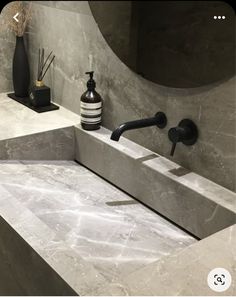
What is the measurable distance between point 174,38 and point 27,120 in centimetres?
69

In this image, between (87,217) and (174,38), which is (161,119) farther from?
(87,217)

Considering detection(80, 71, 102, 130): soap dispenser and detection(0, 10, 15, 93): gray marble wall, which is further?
detection(0, 10, 15, 93): gray marble wall

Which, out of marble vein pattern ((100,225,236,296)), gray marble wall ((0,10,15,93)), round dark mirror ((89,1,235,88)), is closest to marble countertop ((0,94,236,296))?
marble vein pattern ((100,225,236,296))

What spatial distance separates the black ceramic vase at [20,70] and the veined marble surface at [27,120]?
0.07 metres

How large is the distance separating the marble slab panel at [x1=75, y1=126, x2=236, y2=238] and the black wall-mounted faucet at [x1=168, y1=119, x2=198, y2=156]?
3.9 inches

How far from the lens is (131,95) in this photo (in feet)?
4.88

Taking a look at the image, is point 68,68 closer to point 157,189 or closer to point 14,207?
point 157,189

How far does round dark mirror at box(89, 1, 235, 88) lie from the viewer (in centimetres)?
114

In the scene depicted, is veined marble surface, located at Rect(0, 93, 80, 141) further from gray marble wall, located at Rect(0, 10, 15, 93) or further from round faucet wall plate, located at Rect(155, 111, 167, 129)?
round faucet wall plate, located at Rect(155, 111, 167, 129)

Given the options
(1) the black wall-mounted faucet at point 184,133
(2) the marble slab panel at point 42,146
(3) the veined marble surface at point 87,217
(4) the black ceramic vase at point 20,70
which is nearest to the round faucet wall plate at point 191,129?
(1) the black wall-mounted faucet at point 184,133

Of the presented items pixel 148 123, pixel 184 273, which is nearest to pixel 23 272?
pixel 184 273

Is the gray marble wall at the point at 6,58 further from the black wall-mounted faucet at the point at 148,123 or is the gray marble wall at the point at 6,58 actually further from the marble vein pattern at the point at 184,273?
the marble vein pattern at the point at 184,273

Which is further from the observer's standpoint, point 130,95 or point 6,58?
point 6,58

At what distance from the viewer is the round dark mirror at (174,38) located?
1.14 m
